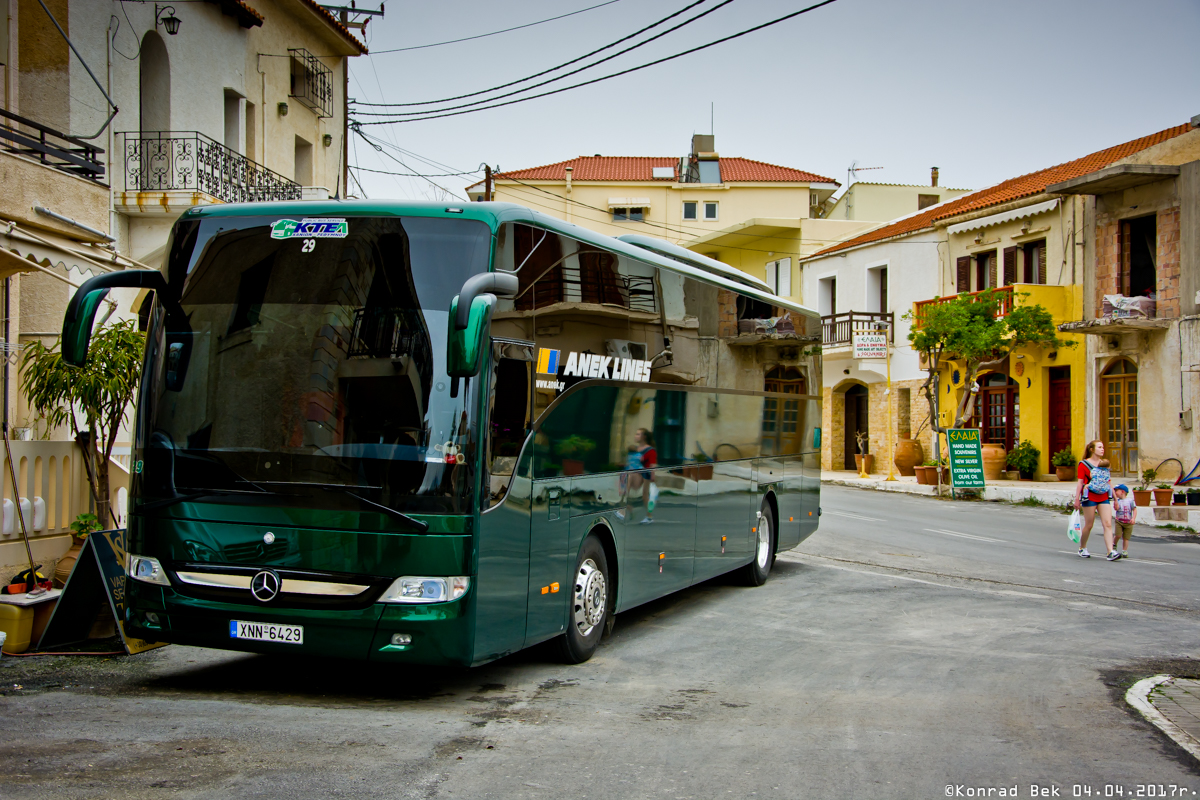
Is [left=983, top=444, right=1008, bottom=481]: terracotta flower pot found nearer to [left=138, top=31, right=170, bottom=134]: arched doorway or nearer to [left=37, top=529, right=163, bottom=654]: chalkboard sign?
[left=138, top=31, right=170, bottom=134]: arched doorway

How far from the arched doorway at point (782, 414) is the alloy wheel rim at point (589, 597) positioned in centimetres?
471

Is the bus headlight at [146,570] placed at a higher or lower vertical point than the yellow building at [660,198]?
lower

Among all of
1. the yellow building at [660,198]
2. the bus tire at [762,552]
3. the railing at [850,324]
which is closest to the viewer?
the bus tire at [762,552]

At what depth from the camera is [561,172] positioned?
63594 mm

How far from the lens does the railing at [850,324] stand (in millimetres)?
39438

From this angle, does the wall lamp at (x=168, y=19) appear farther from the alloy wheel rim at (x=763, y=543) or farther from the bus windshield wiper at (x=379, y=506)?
the bus windshield wiper at (x=379, y=506)

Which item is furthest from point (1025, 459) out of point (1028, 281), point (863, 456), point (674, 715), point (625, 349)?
point (674, 715)

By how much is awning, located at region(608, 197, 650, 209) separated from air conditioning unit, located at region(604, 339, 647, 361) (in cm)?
5341

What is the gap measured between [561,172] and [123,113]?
48.0 meters

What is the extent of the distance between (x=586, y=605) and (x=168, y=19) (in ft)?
45.0

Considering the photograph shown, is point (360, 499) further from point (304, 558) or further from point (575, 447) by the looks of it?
Answer: point (575, 447)

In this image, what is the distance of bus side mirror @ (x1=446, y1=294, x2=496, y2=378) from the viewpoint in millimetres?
5988

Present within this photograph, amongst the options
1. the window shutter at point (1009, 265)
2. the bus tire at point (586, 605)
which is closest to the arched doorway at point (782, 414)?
the bus tire at point (586, 605)

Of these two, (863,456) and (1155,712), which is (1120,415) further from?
(1155,712)
